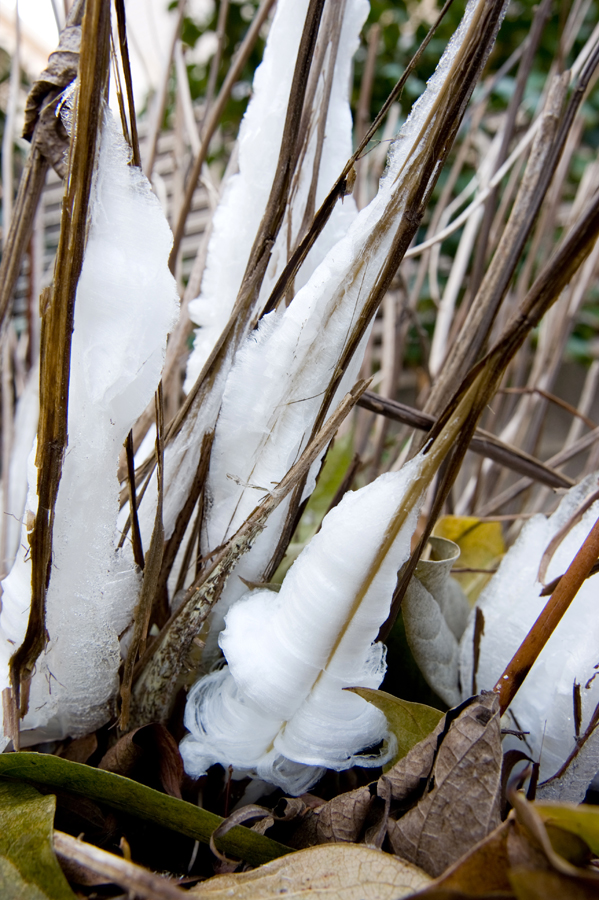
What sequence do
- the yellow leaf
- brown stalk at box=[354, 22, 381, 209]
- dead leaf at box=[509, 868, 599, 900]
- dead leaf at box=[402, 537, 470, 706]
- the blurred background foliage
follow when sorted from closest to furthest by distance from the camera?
dead leaf at box=[509, 868, 599, 900] → dead leaf at box=[402, 537, 470, 706] → the yellow leaf → brown stalk at box=[354, 22, 381, 209] → the blurred background foliage

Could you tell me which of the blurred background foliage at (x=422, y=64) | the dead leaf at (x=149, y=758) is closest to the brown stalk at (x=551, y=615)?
the dead leaf at (x=149, y=758)

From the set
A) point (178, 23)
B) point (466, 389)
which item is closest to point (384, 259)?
point (466, 389)

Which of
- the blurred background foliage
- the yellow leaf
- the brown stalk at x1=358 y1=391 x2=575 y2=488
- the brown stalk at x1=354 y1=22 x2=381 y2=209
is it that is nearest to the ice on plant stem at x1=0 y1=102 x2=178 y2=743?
the brown stalk at x1=358 y1=391 x2=575 y2=488

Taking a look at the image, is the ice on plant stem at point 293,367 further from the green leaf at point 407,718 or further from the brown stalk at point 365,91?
the brown stalk at point 365,91

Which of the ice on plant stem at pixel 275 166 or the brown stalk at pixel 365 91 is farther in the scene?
the brown stalk at pixel 365 91

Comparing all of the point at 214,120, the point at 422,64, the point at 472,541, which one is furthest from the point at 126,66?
the point at 422,64

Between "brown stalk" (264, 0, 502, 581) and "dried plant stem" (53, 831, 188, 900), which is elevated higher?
"brown stalk" (264, 0, 502, 581)

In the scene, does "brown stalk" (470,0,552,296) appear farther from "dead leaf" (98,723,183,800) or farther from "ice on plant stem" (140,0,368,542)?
"dead leaf" (98,723,183,800)
